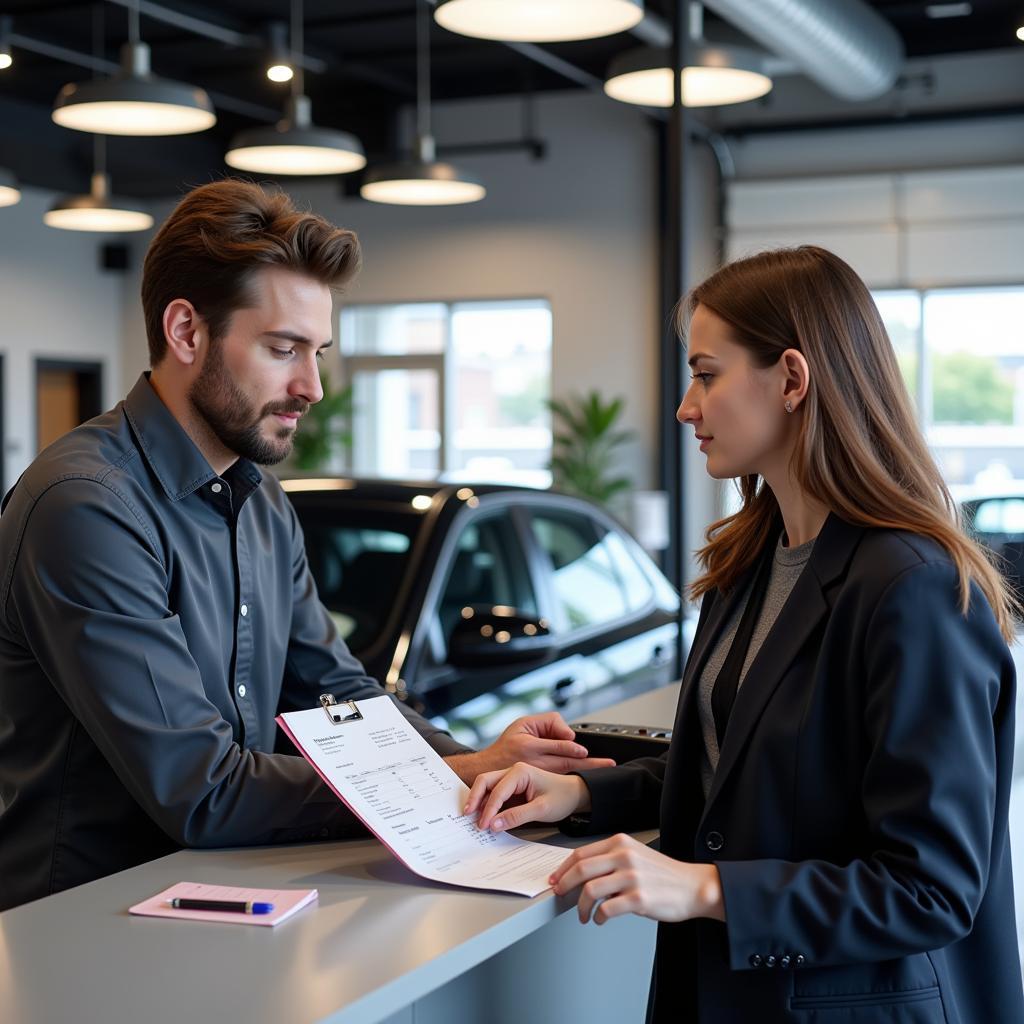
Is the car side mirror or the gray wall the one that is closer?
the car side mirror

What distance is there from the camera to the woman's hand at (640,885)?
143 centimetres

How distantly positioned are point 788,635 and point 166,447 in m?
0.87

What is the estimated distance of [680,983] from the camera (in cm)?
173

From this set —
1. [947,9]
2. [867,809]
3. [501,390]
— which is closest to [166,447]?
[867,809]

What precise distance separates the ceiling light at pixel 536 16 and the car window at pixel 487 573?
1282 millimetres

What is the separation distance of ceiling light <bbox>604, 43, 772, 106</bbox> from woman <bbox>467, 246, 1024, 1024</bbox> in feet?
11.5

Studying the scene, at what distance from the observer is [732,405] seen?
5.44ft

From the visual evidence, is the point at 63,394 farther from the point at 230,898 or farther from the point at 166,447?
the point at 230,898

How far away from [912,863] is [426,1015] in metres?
0.62

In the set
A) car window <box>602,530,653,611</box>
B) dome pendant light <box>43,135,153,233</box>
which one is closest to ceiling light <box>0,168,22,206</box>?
dome pendant light <box>43,135,153,233</box>

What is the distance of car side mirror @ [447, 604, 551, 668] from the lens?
3.32 meters

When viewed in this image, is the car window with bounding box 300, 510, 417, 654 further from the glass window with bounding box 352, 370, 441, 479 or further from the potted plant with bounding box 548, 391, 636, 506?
the glass window with bounding box 352, 370, 441, 479

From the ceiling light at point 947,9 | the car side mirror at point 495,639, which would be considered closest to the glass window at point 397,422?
the ceiling light at point 947,9

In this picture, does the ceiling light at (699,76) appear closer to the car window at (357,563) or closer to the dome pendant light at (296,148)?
the dome pendant light at (296,148)
